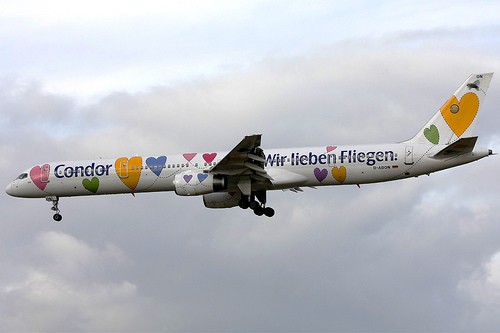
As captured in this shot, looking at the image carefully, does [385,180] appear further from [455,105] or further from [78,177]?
[78,177]

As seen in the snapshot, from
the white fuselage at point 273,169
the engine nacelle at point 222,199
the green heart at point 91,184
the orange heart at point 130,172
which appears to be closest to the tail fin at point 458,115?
the white fuselage at point 273,169

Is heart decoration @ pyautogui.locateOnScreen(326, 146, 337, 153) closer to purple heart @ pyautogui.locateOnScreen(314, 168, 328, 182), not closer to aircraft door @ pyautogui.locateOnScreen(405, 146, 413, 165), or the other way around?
purple heart @ pyautogui.locateOnScreen(314, 168, 328, 182)

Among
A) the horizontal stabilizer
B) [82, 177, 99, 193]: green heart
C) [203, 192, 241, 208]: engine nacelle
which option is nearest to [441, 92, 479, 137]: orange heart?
the horizontal stabilizer

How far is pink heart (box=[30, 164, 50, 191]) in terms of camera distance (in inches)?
2795

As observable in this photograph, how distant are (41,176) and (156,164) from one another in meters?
7.48

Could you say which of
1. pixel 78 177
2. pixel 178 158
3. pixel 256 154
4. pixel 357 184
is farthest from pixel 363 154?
pixel 78 177

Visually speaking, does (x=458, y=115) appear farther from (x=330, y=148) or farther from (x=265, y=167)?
(x=265, y=167)

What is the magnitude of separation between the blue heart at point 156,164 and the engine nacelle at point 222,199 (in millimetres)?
3673

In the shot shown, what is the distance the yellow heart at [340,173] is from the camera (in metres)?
65.8

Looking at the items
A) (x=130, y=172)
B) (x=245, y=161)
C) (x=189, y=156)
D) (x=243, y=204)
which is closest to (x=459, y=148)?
(x=245, y=161)

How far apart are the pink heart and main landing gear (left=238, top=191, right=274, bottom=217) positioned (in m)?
12.0

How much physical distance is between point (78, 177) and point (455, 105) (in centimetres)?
2264

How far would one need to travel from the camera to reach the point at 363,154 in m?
65.8

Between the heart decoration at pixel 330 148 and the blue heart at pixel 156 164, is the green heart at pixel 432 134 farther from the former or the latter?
the blue heart at pixel 156 164
